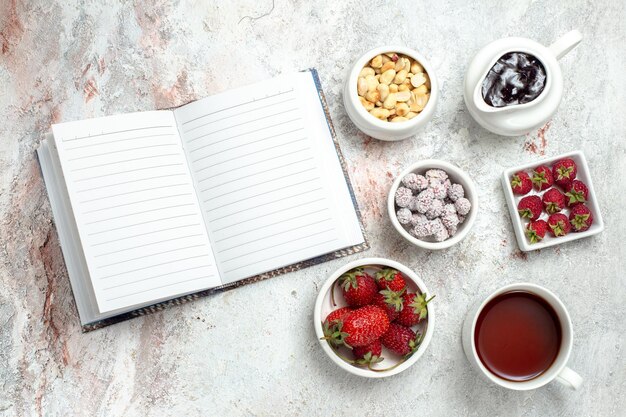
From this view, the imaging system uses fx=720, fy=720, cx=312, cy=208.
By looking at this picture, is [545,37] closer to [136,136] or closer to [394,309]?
[394,309]

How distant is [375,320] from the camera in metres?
1.25

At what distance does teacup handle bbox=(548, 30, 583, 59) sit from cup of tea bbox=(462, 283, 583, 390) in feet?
1.41

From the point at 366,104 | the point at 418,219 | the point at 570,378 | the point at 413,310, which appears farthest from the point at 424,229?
the point at 570,378

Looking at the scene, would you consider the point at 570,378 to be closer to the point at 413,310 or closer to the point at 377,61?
the point at 413,310

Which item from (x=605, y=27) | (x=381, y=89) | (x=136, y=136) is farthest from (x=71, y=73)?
(x=605, y=27)

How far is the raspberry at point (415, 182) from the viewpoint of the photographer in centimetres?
131

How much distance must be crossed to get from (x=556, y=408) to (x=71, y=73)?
1140 millimetres

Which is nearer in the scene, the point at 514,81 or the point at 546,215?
the point at 514,81

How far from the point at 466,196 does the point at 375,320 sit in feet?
0.94

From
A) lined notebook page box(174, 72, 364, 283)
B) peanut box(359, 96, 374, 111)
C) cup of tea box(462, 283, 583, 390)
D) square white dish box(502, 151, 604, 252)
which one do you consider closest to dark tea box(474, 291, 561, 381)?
cup of tea box(462, 283, 583, 390)

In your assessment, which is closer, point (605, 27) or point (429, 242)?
point (429, 242)

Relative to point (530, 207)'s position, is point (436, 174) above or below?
above

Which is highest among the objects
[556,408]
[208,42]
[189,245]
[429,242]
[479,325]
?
[208,42]

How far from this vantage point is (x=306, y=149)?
1.34 m
